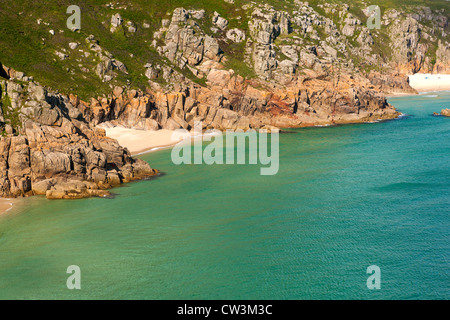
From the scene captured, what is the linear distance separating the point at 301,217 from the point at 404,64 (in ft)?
585

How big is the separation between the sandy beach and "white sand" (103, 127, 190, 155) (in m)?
28.2

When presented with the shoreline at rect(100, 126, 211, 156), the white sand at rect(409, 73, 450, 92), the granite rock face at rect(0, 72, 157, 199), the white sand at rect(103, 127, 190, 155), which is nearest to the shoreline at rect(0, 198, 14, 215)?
the granite rock face at rect(0, 72, 157, 199)

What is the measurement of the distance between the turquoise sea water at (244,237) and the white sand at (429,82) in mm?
149714

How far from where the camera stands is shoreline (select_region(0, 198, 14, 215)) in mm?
42312

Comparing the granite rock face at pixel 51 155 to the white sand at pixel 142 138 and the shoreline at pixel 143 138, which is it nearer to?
the shoreline at pixel 143 138

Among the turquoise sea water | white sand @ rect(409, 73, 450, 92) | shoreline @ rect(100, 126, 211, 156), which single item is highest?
white sand @ rect(409, 73, 450, 92)

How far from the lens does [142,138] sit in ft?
259

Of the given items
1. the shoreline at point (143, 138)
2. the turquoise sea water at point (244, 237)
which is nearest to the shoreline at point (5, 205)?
the turquoise sea water at point (244, 237)

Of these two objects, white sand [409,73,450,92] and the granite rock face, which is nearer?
the granite rock face

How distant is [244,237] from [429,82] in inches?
7550

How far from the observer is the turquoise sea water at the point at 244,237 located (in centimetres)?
2734

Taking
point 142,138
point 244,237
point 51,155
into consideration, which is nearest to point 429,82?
point 142,138

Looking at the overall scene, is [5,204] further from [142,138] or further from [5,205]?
[142,138]

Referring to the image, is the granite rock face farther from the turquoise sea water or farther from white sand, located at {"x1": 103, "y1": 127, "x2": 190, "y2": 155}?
white sand, located at {"x1": 103, "y1": 127, "x2": 190, "y2": 155}
